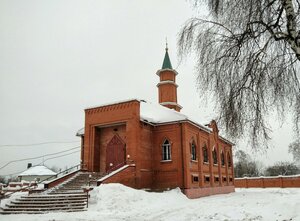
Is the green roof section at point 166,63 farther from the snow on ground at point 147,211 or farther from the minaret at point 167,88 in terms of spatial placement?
the snow on ground at point 147,211

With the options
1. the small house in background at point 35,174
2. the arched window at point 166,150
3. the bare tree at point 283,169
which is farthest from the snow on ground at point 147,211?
the bare tree at point 283,169

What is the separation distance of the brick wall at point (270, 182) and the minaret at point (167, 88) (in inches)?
786

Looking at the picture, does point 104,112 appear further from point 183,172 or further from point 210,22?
point 210,22

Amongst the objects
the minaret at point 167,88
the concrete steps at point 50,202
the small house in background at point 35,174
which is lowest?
the concrete steps at point 50,202

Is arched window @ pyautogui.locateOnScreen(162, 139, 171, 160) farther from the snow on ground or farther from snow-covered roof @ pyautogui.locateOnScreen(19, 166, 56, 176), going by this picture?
snow-covered roof @ pyautogui.locateOnScreen(19, 166, 56, 176)

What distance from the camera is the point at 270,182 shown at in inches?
Answer: 1690

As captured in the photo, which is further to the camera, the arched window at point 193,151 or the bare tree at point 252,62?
the arched window at point 193,151

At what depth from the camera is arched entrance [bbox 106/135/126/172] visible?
22609 mm

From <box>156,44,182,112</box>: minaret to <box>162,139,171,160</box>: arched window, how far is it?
29.4ft

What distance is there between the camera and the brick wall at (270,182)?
1612 inches

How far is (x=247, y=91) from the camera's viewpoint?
8.18 metres

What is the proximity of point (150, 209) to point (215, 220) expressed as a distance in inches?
194

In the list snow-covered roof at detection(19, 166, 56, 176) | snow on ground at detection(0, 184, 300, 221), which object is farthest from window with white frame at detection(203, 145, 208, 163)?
snow-covered roof at detection(19, 166, 56, 176)

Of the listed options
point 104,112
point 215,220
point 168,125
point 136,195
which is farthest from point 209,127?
point 215,220
